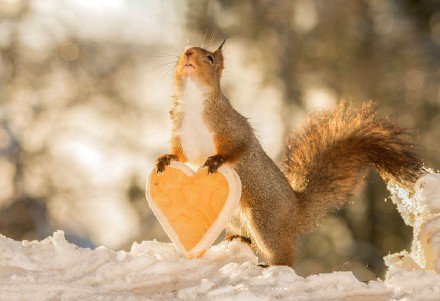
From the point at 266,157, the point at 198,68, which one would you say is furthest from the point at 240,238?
the point at 198,68

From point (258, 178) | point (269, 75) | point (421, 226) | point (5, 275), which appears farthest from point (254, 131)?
point (269, 75)

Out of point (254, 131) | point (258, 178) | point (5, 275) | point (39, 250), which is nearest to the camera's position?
point (5, 275)

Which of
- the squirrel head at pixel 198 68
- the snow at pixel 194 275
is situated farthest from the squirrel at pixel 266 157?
the snow at pixel 194 275

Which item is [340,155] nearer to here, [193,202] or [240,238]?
[240,238]

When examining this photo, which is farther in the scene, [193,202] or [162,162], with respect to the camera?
[162,162]

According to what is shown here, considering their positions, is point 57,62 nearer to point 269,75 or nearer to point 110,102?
point 110,102

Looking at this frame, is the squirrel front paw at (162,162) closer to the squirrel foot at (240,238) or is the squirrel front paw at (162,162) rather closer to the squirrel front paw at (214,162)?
the squirrel front paw at (214,162)
